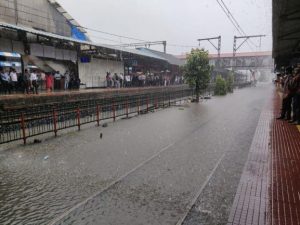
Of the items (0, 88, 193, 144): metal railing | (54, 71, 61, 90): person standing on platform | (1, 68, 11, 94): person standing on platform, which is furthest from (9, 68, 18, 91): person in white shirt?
(54, 71, 61, 90): person standing on platform

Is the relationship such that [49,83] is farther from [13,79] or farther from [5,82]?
[5,82]

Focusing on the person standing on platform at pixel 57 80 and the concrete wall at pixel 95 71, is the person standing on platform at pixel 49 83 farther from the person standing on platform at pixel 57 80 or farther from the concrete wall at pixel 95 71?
the concrete wall at pixel 95 71

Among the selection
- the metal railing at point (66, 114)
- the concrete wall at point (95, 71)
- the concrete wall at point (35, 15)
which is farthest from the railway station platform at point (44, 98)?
the concrete wall at point (35, 15)

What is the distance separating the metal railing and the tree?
6.31ft

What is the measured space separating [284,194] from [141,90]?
19.5 m

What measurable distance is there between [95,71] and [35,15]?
25.3 ft

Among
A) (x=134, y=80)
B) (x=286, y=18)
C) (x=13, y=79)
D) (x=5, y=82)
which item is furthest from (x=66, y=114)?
(x=134, y=80)

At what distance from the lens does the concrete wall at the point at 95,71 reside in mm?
22805

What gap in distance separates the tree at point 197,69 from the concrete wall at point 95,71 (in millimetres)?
7118

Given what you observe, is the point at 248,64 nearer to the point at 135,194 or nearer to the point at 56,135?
the point at 56,135

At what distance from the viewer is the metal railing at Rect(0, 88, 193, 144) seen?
33.0 feet

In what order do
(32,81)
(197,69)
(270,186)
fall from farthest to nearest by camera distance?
1. (197,69)
2. (32,81)
3. (270,186)

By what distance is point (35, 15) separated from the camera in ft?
82.5

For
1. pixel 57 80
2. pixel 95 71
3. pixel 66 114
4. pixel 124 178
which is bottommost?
pixel 124 178
